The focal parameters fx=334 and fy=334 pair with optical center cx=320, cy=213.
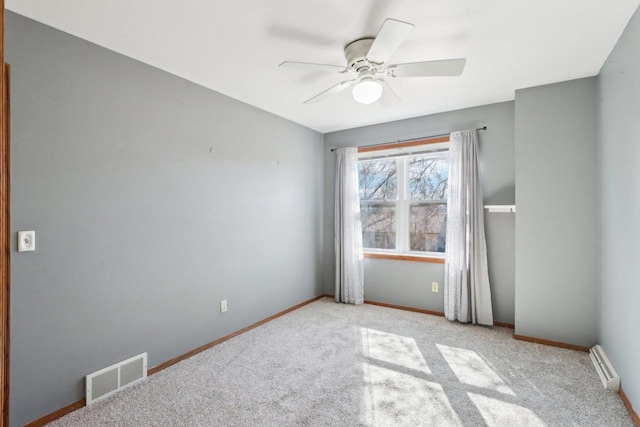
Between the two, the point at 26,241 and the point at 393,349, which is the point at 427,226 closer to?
the point at 393,349

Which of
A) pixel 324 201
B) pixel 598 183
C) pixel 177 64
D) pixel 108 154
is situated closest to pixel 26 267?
pixel 108 154

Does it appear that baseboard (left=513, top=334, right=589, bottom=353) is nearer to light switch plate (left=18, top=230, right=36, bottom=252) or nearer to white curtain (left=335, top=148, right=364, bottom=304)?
white curtain (left=335, top=148, right=364, bottom=304)

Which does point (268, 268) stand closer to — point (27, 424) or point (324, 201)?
point (324, 201)

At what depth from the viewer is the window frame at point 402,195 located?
412 cm

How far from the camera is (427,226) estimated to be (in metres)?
4.18

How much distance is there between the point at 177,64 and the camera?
2643 millimetres

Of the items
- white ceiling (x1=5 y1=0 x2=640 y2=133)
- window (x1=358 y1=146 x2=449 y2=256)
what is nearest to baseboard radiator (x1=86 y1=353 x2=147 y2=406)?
white ceiling (x1=5 y1=0 x2=640 y2=133)

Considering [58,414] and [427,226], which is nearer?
[58,414]

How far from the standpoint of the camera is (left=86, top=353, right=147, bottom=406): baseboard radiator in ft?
7.36

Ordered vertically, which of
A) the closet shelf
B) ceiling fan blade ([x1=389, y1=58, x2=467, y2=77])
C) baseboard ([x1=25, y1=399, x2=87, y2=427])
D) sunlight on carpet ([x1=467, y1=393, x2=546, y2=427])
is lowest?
sunlight on carpet ([x1=467, y1=393, x2=546, y2=427])

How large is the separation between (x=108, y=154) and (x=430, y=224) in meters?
3.43

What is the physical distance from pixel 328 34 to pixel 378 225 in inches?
110

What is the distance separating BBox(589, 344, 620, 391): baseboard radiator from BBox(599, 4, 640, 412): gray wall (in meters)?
0.05

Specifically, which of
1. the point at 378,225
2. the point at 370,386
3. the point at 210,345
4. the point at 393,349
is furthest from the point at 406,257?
the point at 210,345
